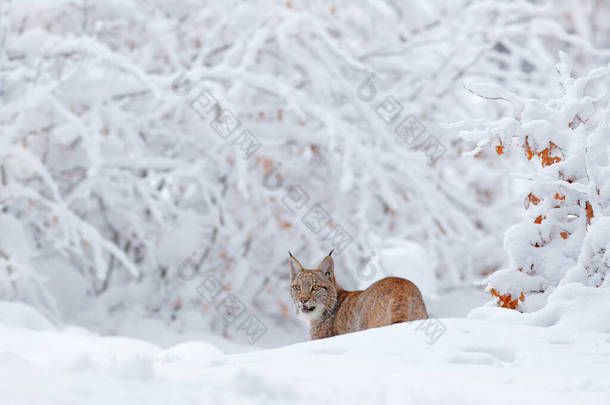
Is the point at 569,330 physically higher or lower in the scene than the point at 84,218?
lower

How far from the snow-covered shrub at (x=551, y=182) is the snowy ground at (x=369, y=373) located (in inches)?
21.9

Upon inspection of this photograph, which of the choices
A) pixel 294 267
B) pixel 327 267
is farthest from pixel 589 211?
pixel 294 267

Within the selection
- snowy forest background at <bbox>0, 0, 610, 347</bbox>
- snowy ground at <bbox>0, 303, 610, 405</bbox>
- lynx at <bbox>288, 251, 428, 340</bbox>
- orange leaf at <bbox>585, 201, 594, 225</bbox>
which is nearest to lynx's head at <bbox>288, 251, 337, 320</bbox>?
lynx at <bbox>288, 251, 428, 340</bbox>

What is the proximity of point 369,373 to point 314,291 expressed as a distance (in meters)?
1.93

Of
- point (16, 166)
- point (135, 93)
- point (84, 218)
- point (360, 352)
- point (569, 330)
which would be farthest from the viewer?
point (84, 218)

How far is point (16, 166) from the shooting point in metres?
7.76

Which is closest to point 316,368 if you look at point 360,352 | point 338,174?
point 360,352

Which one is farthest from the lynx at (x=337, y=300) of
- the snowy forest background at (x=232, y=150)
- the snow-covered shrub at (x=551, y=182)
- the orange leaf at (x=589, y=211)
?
the snowy forest background at (x=232, y=150)

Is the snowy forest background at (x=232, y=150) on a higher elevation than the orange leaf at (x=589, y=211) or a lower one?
higher

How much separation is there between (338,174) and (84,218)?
2.90m

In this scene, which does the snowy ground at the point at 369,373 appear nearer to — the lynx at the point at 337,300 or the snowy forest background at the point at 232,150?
the lynx at the point at 337,300

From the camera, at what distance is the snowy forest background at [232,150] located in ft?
25.5

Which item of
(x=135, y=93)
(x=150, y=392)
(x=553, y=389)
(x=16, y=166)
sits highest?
(x=135, y=93)

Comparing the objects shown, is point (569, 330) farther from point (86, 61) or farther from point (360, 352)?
point (86, 61)
